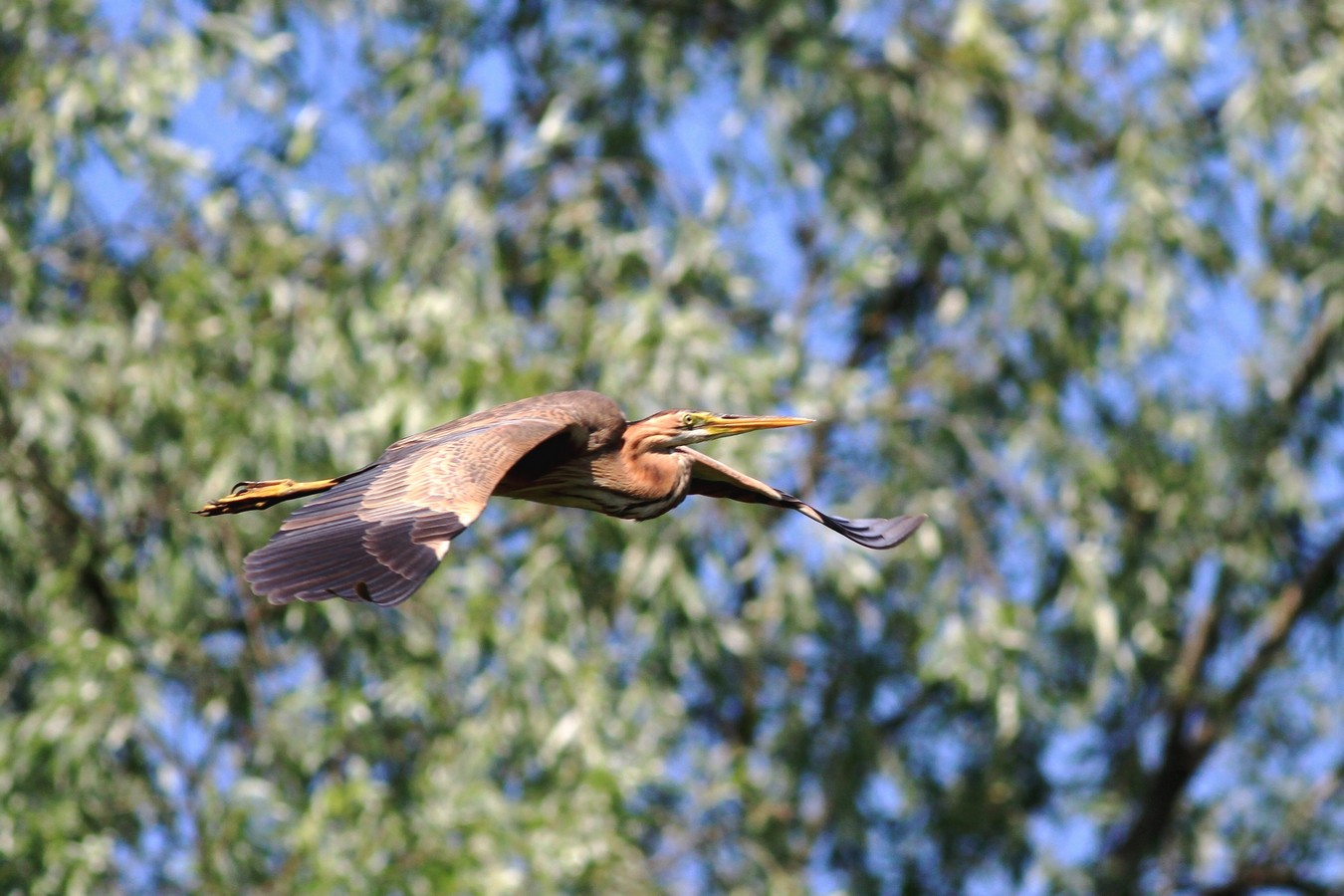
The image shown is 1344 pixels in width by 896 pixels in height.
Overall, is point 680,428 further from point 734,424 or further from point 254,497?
point 254,497

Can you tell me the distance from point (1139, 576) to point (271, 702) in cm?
354

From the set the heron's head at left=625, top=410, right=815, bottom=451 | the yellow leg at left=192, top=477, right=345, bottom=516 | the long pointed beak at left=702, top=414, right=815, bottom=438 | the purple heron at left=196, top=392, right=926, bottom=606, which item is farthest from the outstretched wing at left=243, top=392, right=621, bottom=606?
the long pointed beak at left=702, top=414, right=815, bottom=438

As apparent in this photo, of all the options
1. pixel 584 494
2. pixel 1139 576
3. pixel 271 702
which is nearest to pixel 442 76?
pixel 271 702

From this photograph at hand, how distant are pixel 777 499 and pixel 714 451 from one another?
2.71 metres

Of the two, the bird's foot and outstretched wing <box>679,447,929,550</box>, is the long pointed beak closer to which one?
outstretched wing <box>679,447,929,550</box>

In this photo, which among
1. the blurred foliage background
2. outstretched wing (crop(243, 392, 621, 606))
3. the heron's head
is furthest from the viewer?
the blurred foliage background

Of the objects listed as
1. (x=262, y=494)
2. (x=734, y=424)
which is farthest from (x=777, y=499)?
(x=262, y=494)

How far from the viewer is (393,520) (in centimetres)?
418

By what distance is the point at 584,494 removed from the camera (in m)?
5.25

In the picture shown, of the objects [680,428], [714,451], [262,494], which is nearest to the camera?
[262,494]

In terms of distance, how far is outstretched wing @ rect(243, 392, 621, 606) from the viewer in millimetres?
3920

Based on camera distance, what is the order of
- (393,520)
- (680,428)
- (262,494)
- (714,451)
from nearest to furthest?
(393,520), (262,494), (680,428), (714,451)

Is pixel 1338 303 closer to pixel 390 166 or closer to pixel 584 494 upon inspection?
pixel 390 166

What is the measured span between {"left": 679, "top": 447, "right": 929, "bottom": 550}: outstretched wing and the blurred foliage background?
1974 mm
